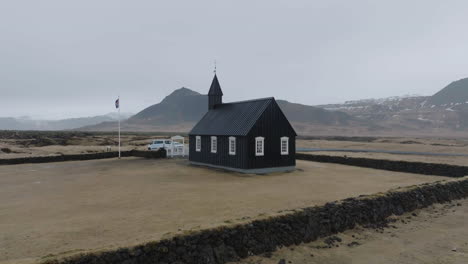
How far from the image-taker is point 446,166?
1174 inches

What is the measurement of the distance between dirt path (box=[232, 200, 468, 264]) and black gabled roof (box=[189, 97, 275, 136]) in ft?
52.7

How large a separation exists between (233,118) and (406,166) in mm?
17050

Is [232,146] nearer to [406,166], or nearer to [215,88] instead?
[215,88]

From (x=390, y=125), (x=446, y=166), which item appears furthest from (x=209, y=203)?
(x=390, y=125)

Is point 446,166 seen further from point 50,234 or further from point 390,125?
point 390,125

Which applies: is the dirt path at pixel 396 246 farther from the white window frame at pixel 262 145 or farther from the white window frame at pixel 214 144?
the white window frame at pixel 214 144

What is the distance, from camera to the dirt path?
1273 cm

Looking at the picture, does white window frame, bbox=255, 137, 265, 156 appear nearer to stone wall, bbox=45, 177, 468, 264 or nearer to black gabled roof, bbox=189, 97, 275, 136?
black gabled roof, bbox=189, 97, 275, 136

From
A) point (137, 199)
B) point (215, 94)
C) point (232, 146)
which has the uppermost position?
point (215, 94)

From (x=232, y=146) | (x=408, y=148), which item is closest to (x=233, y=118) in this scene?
(x=232, y=146)

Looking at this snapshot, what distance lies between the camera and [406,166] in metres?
32.2

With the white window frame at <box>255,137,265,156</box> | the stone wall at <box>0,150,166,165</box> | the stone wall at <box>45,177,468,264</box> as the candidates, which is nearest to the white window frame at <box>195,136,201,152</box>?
the white window frame at <box>255,137,265,156</box>

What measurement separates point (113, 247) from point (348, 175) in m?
23.3

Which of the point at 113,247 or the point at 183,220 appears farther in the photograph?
the point at 183,220
